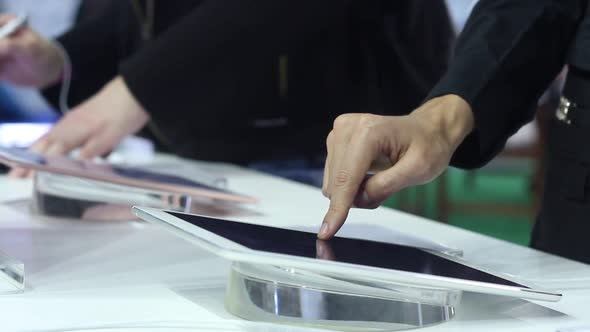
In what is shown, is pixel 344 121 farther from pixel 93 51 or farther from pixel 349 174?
pixel 93 51

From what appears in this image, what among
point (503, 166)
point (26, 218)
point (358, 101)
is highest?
point (358, 101)

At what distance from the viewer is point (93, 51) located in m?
1.91

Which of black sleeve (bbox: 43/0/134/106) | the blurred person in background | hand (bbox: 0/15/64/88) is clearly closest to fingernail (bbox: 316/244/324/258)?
hand (bbox: 0/15/64/88)

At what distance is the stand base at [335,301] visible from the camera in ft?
1.92

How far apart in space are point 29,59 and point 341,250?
1.28 metres

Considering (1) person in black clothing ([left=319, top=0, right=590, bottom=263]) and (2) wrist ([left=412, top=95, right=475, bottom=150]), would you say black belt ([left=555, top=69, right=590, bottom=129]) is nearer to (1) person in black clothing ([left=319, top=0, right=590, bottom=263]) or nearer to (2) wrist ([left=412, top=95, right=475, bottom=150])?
(1) person in black clothing ([left=319, top=0, right=590, bottom=263])

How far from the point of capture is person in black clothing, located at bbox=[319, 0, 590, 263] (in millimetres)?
769

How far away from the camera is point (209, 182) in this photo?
46.4 inches

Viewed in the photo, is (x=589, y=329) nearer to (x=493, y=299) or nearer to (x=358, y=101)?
(x=493, y=299)

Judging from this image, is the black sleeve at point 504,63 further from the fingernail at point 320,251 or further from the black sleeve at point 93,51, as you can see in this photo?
the black sleeve at point 93,51

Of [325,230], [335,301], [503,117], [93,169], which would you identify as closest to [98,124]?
[93,169]

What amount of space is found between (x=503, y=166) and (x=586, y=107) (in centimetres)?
565

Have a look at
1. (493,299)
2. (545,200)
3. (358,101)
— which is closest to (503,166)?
(358,101)

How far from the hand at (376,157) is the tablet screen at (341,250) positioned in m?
0.03
